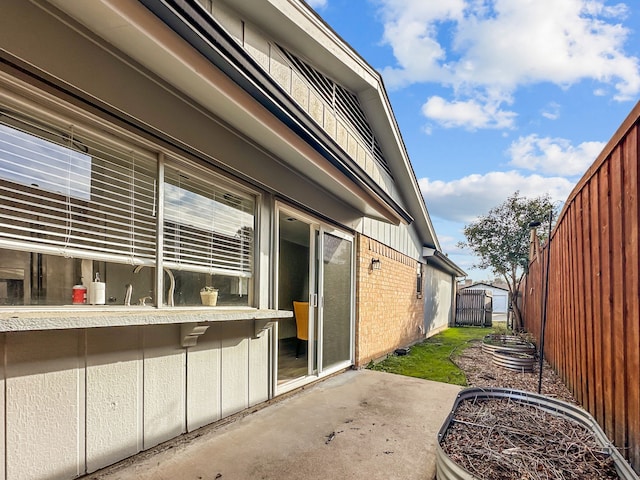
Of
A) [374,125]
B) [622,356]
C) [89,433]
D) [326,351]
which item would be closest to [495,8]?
[374,125]

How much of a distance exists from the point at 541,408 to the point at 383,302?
16.5 ft

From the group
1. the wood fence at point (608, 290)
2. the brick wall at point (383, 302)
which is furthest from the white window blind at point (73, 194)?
the brick wall at point (383, 302)

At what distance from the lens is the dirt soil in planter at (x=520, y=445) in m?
1.91

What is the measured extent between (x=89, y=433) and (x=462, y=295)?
19033 mm

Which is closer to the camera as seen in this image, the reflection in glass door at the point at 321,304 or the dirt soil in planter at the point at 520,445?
the dirt soil in planter at the point at 520,445

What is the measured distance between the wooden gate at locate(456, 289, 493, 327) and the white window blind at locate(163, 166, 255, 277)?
1697 centimetres

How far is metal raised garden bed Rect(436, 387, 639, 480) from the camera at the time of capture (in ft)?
6.18

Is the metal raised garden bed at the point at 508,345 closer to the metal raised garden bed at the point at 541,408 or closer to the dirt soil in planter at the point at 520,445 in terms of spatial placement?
the metal raised garden bed at the point at 541,408

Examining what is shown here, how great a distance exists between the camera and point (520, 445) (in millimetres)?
2162

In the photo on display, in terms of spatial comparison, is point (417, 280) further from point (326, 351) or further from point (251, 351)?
point (251, 351)

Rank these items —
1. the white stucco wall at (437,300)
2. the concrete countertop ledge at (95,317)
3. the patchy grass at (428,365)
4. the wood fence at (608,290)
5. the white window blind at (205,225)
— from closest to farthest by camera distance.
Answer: the concrete countertop ledge at (95,317)
the wood fence at (608,290)
the white window blind at (205,225)
the patchy grass at (428,365)
the white stucco wall at (437,300)

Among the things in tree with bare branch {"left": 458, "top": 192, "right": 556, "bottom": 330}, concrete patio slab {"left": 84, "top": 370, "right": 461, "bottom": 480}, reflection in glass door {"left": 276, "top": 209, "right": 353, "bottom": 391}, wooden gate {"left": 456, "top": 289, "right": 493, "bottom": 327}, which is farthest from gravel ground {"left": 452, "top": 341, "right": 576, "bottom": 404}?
wooden gate {"left": 456, "top": 289, "right": 493, "bottom": 327}

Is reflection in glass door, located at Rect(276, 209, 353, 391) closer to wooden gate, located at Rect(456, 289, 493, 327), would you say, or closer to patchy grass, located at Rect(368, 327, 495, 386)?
patchy grass, located at Rect(368, 327, 495, 386)

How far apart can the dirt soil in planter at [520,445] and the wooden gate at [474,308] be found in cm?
1663
